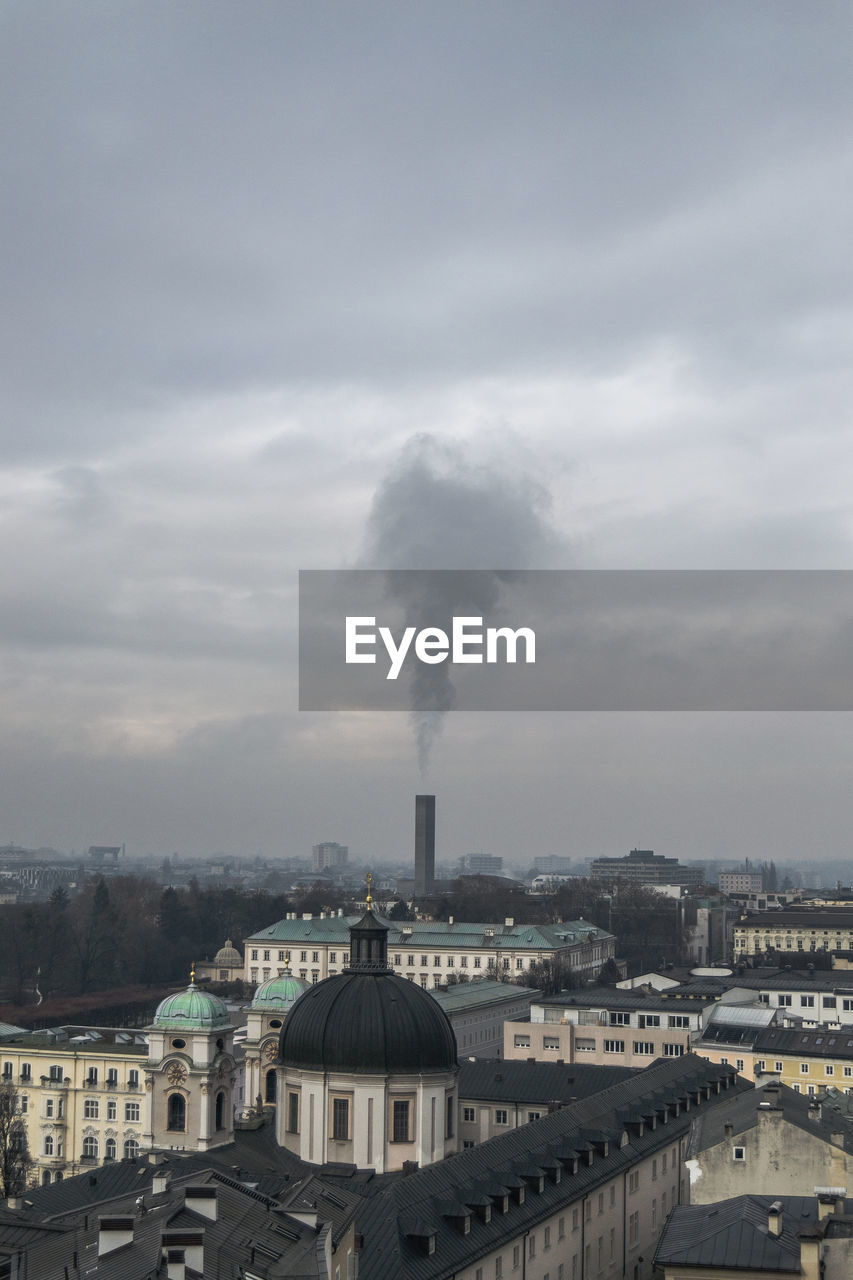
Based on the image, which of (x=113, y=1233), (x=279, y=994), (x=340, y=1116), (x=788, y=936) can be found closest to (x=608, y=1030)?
(x=279, y=994)

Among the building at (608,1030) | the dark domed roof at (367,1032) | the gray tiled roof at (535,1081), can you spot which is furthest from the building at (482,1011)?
the dark domed roof at (367,1032)

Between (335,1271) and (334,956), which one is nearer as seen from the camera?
(335,1271)

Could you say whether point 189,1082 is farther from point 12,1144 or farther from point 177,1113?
point 12,1144

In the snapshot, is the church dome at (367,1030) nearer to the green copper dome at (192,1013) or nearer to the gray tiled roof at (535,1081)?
the green copper dome at (192,1013)

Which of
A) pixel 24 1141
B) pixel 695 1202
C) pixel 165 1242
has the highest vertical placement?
pixel 165 1242

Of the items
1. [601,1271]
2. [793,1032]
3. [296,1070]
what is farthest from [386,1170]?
[793,1032]

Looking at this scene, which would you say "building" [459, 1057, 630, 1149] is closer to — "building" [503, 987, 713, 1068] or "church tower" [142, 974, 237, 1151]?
"church tower" [142, 974, 237, 1151]

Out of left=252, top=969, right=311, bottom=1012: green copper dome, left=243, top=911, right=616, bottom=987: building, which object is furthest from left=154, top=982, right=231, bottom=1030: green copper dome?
left=243, top=911, right=616, bottom=987: building

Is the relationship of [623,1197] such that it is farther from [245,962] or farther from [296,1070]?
[245,962]
